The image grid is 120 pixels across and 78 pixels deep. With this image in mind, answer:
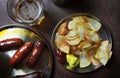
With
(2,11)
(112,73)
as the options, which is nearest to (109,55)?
(112,73)

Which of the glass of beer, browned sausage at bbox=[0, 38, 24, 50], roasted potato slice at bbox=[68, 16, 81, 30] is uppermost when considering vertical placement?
the glass of beer

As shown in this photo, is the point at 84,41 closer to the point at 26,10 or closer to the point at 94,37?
the point at 94,37

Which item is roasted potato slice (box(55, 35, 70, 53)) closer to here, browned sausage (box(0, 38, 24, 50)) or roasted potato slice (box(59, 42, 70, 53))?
roasted potato slice (box(59, 42, 70, 53))

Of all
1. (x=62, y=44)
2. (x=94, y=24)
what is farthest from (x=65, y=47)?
(x=94, y=24)

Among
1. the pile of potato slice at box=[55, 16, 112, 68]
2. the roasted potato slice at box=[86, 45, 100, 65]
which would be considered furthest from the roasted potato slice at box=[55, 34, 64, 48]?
the roasted potato slice at box=[86, 45, 100, 65]

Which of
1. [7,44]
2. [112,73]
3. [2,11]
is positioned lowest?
[112,73]

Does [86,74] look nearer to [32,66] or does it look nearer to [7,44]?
[32,66]

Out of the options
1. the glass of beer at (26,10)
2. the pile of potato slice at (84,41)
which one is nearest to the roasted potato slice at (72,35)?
the pile of potato slice at (84,41)
